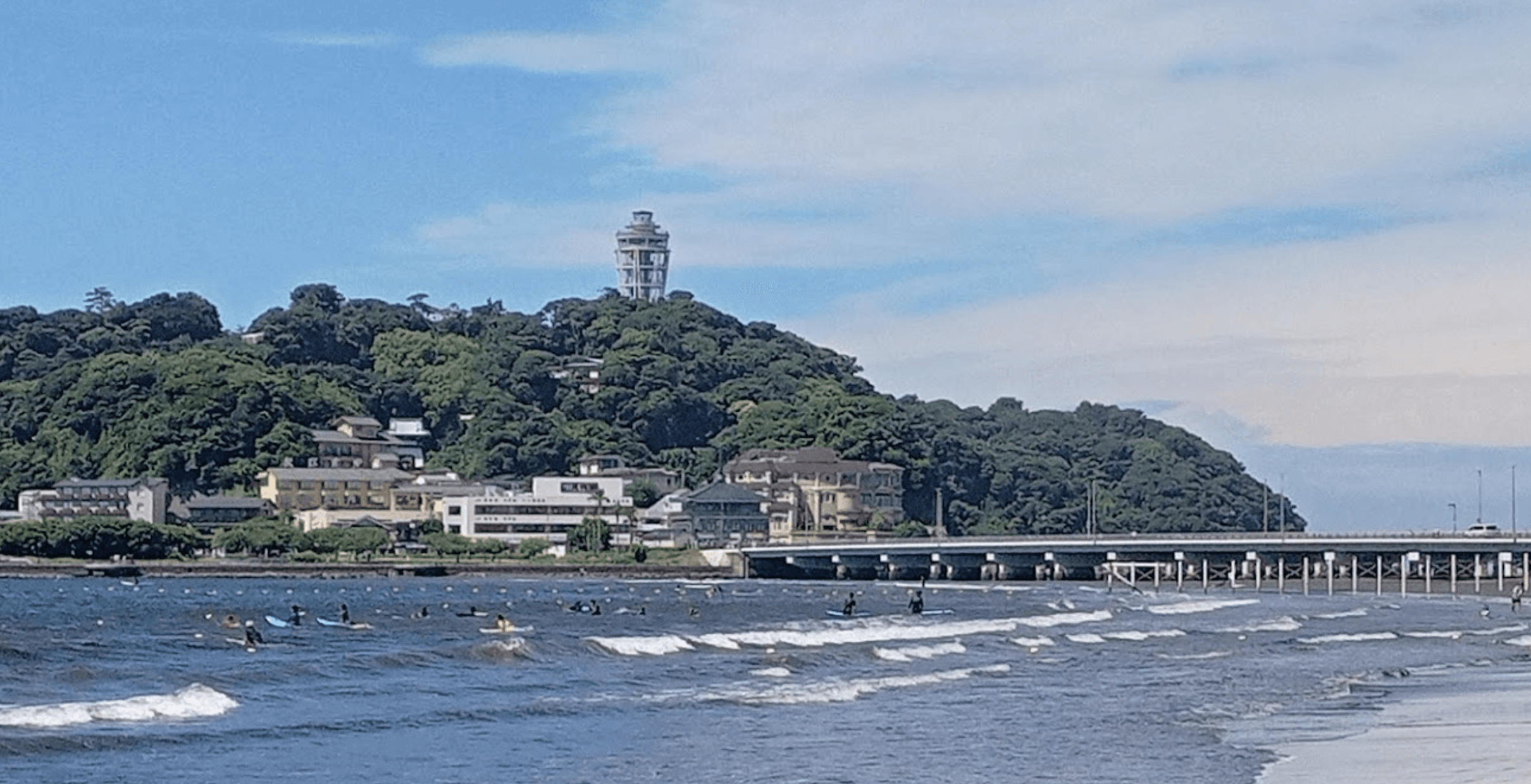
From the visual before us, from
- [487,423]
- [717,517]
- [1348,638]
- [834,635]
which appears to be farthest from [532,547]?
[1348,638]

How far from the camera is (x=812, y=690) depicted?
41406mm

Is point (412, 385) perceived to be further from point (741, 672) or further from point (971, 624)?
point (741, 672)

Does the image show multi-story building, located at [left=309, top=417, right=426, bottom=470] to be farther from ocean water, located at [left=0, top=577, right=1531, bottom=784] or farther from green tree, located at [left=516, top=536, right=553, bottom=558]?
ocean water, located at [left=0, top=577, right=1531, bottom=784]

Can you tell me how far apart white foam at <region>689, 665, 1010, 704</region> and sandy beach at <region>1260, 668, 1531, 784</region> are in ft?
31.1

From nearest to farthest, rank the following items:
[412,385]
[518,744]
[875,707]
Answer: [518,744], [875,707], [412,385]

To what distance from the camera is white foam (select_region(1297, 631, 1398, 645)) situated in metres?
62.7

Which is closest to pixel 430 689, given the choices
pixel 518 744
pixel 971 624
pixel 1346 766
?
pixel 518 744

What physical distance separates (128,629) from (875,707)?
32.5 meters

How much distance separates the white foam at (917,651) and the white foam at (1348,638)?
11.0 m

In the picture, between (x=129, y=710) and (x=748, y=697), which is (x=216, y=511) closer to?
(x=748, y=697)

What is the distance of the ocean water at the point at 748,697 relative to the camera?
29.0 metres

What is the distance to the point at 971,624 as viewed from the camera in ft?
229

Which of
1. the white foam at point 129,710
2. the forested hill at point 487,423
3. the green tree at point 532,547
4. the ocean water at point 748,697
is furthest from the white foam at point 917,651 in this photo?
the forested hill at point 487,423

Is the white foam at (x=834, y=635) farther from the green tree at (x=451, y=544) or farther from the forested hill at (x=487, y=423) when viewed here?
the forested hill at (x=487, y=423)
